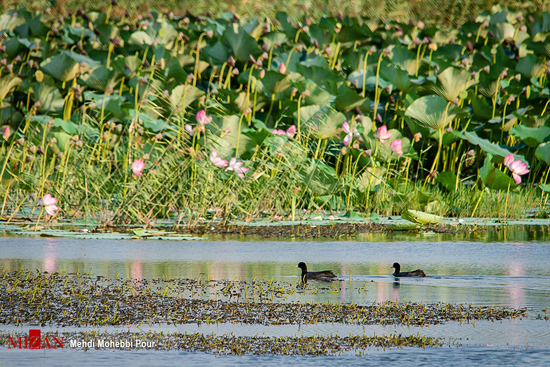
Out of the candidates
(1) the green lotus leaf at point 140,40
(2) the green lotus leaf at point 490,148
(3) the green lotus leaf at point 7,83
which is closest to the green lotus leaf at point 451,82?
(2) the green lotus leaf at point 490,148

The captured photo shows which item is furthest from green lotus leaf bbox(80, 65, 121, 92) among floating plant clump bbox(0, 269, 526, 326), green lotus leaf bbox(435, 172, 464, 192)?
floating plant clump bbox(0, 269, 526, 326)

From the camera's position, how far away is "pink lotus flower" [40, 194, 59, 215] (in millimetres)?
6727

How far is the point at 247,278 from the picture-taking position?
474 centimetres

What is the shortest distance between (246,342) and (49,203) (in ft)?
12.7

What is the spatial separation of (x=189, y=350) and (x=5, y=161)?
17.1 ft

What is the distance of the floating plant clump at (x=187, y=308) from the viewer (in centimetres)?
369

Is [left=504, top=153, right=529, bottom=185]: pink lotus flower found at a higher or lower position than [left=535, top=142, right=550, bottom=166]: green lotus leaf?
lower

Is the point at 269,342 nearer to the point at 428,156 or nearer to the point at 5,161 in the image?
the point at 5,161

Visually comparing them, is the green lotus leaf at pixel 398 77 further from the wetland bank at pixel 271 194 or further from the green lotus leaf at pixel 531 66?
the green lotus leaf at pixel 531 66

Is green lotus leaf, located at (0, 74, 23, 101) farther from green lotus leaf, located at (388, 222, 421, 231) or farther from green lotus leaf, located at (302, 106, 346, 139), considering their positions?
green lotus leaf, located at (388, 222, 421, 231)

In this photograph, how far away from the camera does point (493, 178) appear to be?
7.70 meters

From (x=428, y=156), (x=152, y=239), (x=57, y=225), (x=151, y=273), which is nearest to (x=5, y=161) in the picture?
(x=57, y=225)

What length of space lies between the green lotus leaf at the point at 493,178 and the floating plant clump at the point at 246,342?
4.47 meters

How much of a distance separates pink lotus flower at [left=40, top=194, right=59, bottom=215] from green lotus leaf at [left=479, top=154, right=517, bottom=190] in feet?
12.6
